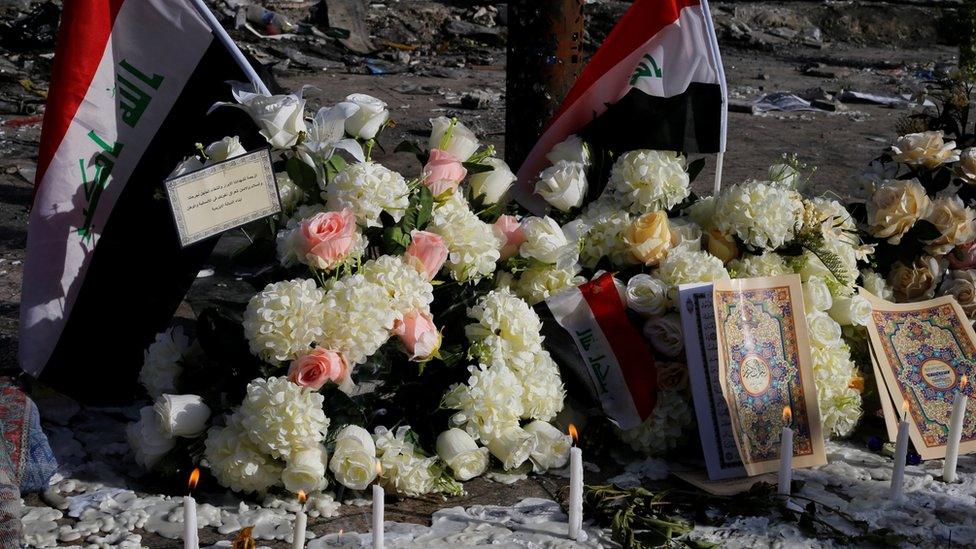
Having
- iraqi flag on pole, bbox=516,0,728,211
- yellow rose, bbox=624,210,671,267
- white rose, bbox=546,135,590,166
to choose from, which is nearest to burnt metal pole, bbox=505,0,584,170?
iraqi flag on pole, bbox=516,0,728,211

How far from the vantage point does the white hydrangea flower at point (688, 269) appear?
3174 mm

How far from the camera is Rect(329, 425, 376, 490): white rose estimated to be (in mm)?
2762

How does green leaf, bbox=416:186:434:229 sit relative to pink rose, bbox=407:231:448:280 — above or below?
above

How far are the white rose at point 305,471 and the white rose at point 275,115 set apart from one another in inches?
34.7

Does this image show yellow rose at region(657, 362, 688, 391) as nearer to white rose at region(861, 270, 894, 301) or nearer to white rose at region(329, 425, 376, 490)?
white rose at region(861, 270, 894, 301)

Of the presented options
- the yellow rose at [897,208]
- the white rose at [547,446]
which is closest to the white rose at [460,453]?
the white rose at [547,446]

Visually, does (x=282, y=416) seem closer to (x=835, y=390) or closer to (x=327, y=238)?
(x=327, y=238)

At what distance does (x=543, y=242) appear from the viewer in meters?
3.16

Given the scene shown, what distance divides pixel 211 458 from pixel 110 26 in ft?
4.27

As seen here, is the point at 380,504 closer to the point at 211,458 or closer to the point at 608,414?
the point at 211,458

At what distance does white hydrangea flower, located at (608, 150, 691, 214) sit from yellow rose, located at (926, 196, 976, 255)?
0.84 metres

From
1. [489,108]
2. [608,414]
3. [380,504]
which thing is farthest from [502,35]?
[380,504]

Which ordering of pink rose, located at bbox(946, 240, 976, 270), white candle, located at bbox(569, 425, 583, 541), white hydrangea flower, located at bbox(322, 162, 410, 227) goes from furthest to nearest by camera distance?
→ pink rose, located at bbox(946, 240, 976, 270) < white hydrangea flower, located at bbox(322, 162, 410, 227) < white candle, located at bbox(569, 425, 583, 541)

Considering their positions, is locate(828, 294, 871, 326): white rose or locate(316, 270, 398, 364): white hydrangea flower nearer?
locate(316, 270, 398, 364): white hydrangea flower
